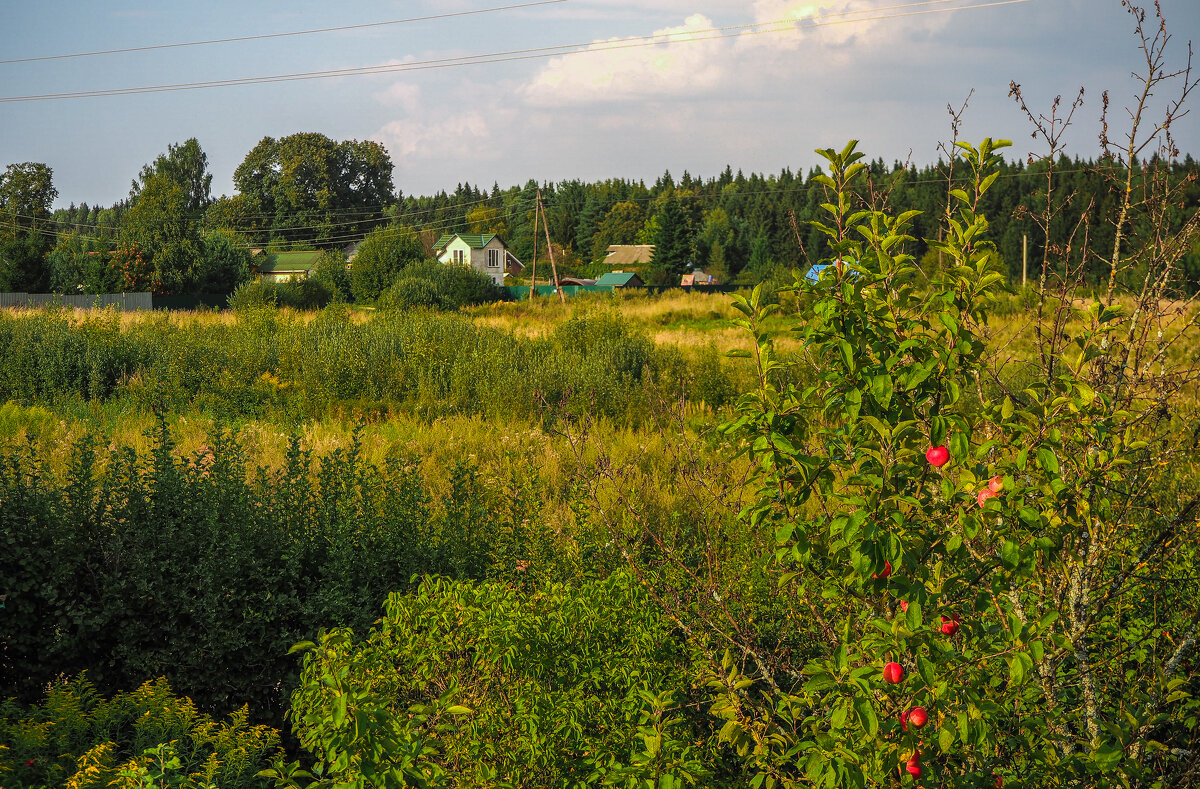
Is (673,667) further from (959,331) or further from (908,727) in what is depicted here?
(959,331)

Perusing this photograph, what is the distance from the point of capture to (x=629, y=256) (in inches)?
3167

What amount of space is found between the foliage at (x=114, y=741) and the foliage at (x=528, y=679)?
0.37 m

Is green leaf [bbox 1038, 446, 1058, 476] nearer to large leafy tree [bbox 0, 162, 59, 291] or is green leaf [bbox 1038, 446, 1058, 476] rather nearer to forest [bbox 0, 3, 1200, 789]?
forest [bbox 0, 3, 1200, 789]

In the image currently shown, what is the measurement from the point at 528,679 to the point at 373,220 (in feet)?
256

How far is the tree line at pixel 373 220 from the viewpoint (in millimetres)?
37003

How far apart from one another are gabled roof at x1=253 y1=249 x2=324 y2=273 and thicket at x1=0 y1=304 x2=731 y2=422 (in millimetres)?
48324

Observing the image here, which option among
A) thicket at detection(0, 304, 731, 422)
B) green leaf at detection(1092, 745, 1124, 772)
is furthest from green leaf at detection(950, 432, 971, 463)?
thicket at detection(0, 304, 731, 422)

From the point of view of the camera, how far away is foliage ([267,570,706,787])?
2438mm

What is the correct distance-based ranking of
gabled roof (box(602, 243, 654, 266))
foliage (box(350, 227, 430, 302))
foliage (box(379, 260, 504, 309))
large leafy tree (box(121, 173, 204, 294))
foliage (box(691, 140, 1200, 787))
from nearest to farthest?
foliage (box(691, 140, 1200, 787)), foliage (box(379, 260, 504, 309)), foliage (box(350, 227, 430, 302)), large leafy tree (box(121, 173, 204, 294)), gabled roof (box(602, 243, 654, 266))

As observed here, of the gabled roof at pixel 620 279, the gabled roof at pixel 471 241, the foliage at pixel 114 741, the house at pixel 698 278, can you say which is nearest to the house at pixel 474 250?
the gabled roof at pixel 471 241

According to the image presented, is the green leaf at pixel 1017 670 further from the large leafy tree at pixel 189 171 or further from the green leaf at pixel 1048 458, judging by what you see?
the large leafy tree at pixel 189 171

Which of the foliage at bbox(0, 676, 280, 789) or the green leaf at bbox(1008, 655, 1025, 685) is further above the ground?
the green leaf at bbox(1008, 655, 1025, 685)

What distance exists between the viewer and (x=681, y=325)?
2694cm

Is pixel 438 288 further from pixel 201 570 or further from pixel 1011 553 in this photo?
pixel 1011 553
